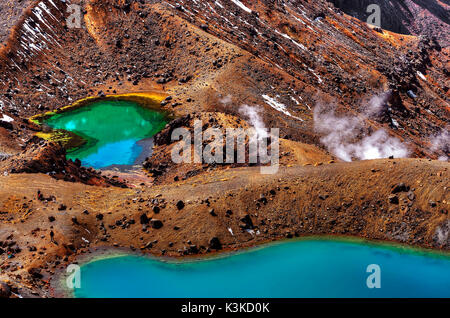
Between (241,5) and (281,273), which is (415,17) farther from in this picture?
(281,273)

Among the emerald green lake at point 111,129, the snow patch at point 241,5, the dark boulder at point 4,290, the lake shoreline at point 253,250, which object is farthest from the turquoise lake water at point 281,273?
the snow patch at point 241,5

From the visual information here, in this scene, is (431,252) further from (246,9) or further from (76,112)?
(246,9)

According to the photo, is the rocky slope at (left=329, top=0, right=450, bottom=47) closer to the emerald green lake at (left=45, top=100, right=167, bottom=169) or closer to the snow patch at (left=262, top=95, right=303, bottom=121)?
the snow patch at (left=262, top=95, right=303, bottom=121)

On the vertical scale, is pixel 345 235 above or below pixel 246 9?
below

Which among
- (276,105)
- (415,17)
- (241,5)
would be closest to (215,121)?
(276,105)

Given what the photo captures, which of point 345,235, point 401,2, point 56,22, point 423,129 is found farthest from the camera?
point 401,2

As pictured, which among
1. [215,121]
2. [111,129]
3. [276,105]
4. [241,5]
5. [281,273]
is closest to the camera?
[281,273]
